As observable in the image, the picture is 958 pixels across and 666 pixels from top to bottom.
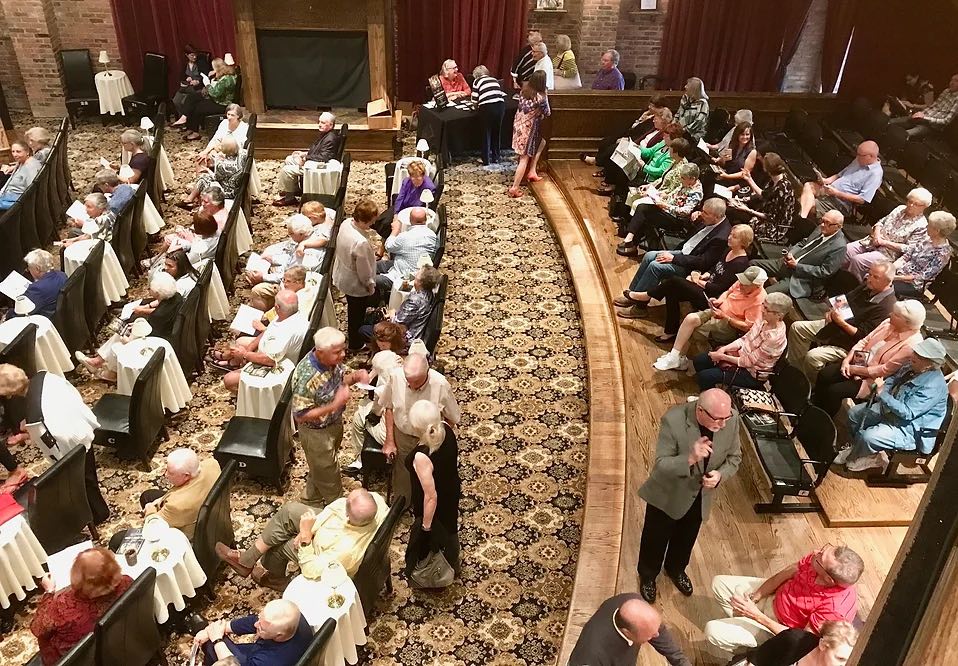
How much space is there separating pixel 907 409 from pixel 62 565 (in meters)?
4.87

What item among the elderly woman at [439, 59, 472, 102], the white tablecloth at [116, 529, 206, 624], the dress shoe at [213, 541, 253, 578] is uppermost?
the elderly woman at [439, 59, 472, 102]

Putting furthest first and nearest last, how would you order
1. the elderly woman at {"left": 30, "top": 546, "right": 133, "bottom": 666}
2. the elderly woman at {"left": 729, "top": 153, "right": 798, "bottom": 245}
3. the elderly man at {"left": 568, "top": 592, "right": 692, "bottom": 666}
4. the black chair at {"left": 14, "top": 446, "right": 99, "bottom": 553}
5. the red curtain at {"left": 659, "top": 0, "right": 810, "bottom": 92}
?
the red curtain at {"left": 659, "top": 0, "right": 810, "bottom": 92} → the elderly woman at {"left": 729, "top": 153, "right": 798, "bottom": 245} → the black chair at {"left": 14, "top": 446, "right": 99, "bottom": 553} → the elderly woman at {"left": 30, "top": 546, "right": 133, "bottom": 666} → the elderly man at {"left": 568, "top": 592, "right": 692, "bottom": 666}

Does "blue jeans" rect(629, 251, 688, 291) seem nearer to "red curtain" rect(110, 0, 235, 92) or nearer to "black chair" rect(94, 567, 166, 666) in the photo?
"black chair" rect(94, 567, 166, 666)

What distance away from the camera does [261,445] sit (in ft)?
17.6

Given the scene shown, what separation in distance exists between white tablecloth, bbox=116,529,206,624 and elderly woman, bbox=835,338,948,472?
13.2 ft

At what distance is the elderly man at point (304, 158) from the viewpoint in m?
8.88

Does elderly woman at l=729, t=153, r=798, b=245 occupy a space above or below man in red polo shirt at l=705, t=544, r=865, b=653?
above

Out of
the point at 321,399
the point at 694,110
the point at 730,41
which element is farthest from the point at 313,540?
the point at 730,41

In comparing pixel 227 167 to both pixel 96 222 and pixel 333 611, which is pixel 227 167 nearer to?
pixel 96 222

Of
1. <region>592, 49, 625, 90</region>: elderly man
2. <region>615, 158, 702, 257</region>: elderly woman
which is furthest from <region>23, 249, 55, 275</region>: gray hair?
<region>592, 49, 625, 90</region>: elderly man

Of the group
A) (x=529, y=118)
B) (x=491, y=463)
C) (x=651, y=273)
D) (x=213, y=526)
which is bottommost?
(x=491, y=463)

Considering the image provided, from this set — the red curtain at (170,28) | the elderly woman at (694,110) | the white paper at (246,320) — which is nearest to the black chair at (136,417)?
the white paper at (246,320)

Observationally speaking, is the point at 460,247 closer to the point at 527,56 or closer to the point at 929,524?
the point at 527,56

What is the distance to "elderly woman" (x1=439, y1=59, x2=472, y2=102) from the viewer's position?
10.4 m
